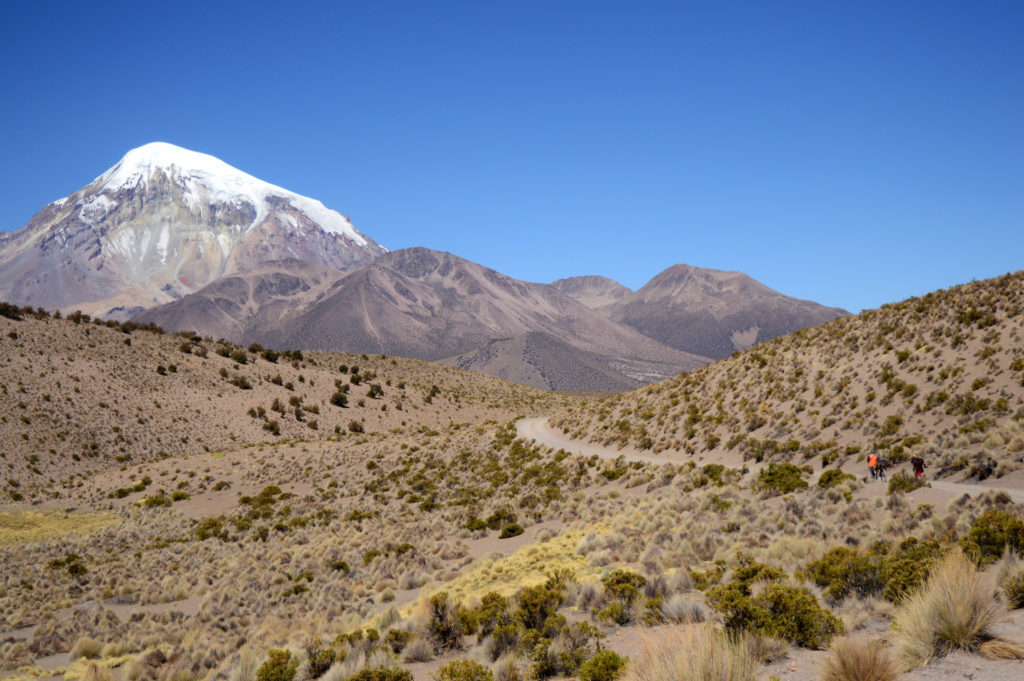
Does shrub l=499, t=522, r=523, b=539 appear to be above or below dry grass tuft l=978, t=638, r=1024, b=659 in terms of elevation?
below

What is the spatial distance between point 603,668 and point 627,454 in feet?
84.4

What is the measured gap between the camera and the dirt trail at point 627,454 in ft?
48.7

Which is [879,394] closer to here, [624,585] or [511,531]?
[511,531]

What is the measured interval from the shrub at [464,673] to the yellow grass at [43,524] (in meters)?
25.5

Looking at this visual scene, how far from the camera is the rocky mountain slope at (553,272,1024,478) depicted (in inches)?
789

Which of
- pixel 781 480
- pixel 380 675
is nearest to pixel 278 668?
pixel 380 675

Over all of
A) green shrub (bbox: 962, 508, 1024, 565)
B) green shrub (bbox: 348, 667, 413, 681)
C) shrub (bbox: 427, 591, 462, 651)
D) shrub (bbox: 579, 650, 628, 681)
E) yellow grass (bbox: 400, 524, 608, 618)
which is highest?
green shrub (bbox: 962, 508, 1024, 565)

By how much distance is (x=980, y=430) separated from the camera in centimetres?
1930

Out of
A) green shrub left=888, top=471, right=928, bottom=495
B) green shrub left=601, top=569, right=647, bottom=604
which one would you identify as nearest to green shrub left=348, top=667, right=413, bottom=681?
green shrub left=601, top=569, right=647, bottom=604

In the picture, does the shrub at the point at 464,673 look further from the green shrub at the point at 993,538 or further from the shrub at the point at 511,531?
the shrub at the point at 511,531

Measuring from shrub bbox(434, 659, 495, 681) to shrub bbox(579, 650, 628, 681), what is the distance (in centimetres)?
139

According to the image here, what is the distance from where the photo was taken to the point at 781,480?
61.6ft

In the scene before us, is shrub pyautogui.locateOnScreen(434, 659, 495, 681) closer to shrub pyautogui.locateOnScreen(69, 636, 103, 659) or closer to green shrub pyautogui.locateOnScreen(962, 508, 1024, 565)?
green shrub pyautogui.locateOnScreen(962, 508, 1024, 565)

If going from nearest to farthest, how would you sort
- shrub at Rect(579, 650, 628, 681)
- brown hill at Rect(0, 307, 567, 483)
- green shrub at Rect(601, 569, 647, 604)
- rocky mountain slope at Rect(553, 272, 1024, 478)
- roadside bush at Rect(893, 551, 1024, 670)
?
roadside bush at Rect(893, 551, 1024, 670), shrub at Rect(579, 650, 628, 681), green shrub at Rect(601, 569, 647, 604), rocky mountain slope at Rect(553, 272, 1024, 478), brown hill at Rect(0, 307, 567, 483)
